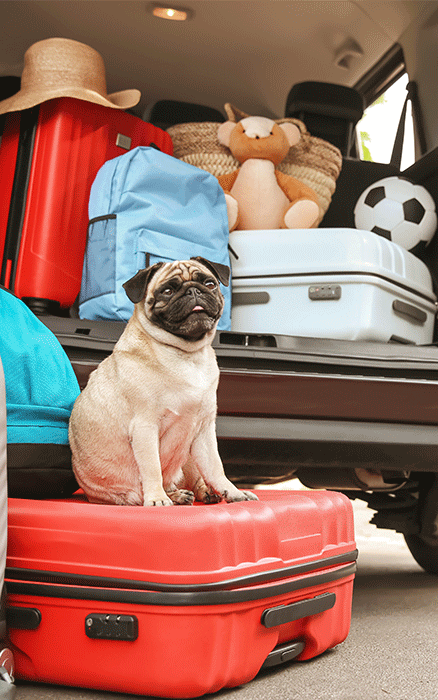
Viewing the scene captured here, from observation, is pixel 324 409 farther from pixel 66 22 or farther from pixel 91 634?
pixel 66 22

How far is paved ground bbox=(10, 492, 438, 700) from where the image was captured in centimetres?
102

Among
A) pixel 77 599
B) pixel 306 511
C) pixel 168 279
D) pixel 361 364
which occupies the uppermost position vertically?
pixel 168 279

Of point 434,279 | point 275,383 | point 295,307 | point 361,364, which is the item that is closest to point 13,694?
point 275,383

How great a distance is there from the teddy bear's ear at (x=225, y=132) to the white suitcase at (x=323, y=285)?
432 millimetres

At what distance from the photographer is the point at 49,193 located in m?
1.96

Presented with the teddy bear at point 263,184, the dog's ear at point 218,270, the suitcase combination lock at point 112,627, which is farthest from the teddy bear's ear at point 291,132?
the suitcase combination lock at point 112,627

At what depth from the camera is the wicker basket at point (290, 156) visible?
232cm

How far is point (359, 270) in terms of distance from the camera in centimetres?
186

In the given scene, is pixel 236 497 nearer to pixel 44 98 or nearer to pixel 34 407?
pixel 34 407

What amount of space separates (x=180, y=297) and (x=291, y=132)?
4.48 feet

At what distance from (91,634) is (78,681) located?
87 millimetres

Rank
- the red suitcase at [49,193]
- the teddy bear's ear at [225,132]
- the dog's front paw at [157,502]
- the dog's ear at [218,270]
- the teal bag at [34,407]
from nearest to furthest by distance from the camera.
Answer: the dog's front paw at [157,502]
the teal bag at [34,407]
the dog's ear at [218,270]
the red suitcase at [49,193]
the teddy bear's ear at [225,132]

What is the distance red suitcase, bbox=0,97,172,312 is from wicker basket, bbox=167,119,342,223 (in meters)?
0.35

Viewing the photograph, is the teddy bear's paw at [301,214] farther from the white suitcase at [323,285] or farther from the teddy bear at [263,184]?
the white suitcase at [323,285]
